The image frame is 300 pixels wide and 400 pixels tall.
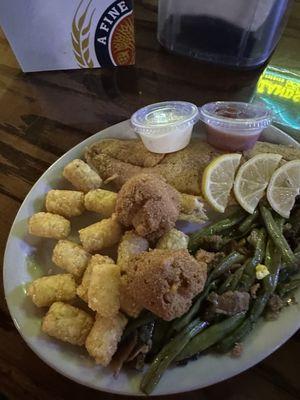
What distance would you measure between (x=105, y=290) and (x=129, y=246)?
0.22 m

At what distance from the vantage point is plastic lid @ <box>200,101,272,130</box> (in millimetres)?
1803

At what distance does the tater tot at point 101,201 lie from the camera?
1760 millimetres

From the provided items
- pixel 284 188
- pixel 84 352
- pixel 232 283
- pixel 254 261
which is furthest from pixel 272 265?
pixel 84 352

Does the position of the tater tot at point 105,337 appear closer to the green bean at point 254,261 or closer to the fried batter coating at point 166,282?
the fried batter coating at point 166,282

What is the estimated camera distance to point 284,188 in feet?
5.58

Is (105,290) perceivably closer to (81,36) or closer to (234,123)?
(234,123)

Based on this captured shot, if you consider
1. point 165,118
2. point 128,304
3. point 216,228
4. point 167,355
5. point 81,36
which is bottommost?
point 167,355

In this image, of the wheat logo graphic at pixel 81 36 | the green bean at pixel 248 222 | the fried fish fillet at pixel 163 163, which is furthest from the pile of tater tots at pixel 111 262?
the wheat logo graphic at pixel 81 36

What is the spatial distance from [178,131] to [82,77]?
42.2 inches

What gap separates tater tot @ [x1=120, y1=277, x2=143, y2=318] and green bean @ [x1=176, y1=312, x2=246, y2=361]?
231 millimetres

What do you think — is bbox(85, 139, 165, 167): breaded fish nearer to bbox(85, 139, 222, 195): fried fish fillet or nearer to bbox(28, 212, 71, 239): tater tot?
bbox(85, 139, 222, 195): fried fish fillet

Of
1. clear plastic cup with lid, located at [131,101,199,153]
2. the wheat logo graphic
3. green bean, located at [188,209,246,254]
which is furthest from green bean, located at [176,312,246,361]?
the wheat logo graphic

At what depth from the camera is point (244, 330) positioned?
1437 mm

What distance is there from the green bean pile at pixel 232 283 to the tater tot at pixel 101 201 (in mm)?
425
